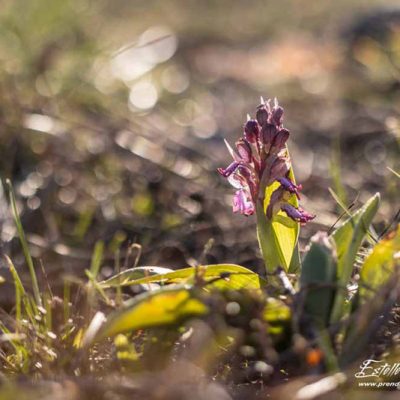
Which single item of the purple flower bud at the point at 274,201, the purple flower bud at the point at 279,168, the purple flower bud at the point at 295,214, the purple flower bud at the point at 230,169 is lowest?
the purple flower bud at the point at 295,214

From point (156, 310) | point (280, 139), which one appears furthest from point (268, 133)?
point (156, 310)

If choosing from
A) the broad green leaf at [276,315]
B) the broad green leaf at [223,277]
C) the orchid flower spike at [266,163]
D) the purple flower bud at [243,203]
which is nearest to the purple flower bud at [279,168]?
the orchid flower spike at [266,163]

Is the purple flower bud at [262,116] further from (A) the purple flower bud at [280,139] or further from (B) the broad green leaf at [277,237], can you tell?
(B) the broad green leaf at [277,237]

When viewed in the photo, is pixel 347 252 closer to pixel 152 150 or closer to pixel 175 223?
pixel 175 223

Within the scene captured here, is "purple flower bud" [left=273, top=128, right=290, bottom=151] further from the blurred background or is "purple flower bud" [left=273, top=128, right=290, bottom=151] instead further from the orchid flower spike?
the blurred background

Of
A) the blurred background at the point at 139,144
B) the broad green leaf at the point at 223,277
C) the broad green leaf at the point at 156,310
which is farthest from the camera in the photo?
the blurred background at the point at 139,144

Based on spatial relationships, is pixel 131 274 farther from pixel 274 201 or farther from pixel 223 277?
pixel 274 201

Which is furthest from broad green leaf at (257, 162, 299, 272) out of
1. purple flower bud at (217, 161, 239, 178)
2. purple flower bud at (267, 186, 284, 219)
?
purple flower bud at (217, 161, 239, 178)

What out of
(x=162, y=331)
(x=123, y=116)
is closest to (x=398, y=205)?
(x=162, y=331)

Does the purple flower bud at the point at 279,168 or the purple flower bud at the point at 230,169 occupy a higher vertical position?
the purple flower bud at the point at 230,169
